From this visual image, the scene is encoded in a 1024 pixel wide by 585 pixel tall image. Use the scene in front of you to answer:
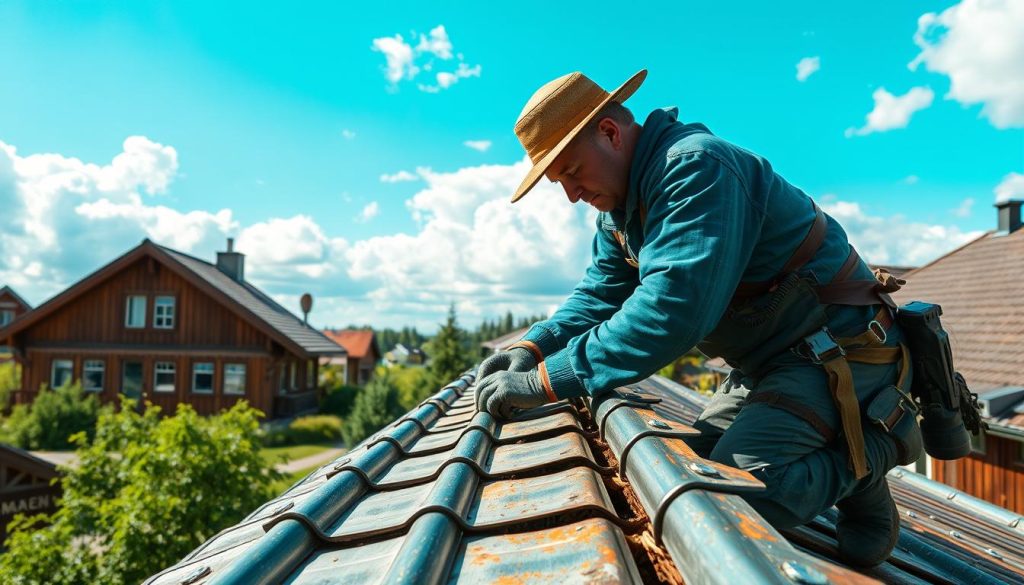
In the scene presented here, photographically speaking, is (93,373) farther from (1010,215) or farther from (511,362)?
(1010,215)

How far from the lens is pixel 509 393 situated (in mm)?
2373

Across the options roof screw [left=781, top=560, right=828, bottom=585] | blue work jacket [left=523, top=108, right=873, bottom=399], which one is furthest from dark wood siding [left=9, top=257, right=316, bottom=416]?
roof screw [left=781, top=560, right=828, bottom=585]

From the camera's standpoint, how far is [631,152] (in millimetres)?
2234

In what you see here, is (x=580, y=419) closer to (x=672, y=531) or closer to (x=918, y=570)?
(x=918, y=570)

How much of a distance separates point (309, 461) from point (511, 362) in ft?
59.7

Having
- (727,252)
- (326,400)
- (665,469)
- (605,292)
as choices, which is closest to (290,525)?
(665,469)

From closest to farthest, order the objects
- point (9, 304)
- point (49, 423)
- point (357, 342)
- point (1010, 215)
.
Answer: point (1010, 215) < point (49, 423) < point (357, 342) < point (9, 304)

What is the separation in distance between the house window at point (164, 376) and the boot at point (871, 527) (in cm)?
2649

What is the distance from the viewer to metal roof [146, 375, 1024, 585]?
1.15 m

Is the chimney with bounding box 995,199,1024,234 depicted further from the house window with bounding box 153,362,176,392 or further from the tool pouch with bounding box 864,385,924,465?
the house window with bounding box 153,362,176,392

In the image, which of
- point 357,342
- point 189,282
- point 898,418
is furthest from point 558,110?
point 357,342

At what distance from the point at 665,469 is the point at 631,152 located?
1201 mm

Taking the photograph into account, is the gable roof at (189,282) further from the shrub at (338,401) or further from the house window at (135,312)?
the shrub at (338,401)

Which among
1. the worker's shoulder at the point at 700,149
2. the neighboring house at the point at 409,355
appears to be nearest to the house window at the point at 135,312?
the worker's shoulder at the point at 700,149
